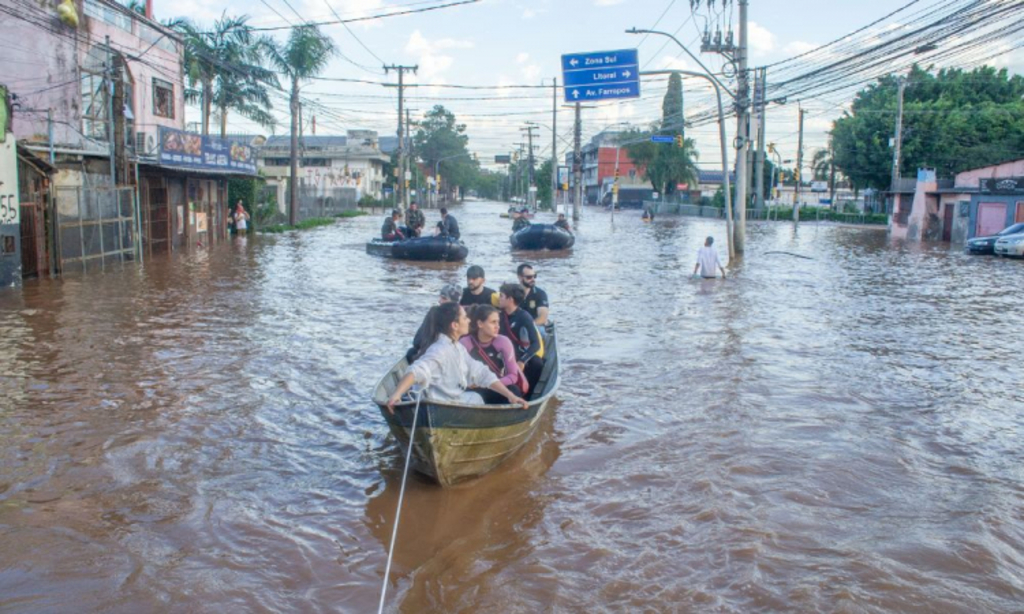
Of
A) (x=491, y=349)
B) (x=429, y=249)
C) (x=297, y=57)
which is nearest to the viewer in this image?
(x=491, y=349)

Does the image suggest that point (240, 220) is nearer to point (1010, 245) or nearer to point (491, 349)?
point (1010, 245)

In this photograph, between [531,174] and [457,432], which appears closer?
[457,432]

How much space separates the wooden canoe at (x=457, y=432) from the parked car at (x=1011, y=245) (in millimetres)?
29091

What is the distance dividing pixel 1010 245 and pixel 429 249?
68.0ft

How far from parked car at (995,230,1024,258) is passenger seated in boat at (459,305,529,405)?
29.2 metres

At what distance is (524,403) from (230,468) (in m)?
2.70

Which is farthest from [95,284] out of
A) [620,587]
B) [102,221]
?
[620,587]

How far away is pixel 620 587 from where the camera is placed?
5605 millimetres

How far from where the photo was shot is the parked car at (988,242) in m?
32.1

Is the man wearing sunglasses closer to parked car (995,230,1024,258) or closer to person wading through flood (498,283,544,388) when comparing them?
person wading through flood (498,283,544,388)

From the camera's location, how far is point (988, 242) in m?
32.2

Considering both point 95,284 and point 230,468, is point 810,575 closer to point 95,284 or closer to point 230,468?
point 230,468

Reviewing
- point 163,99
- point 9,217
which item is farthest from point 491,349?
point 163,99

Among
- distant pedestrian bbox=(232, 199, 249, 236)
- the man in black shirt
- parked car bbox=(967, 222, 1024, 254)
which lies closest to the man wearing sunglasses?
the man in black shirt
